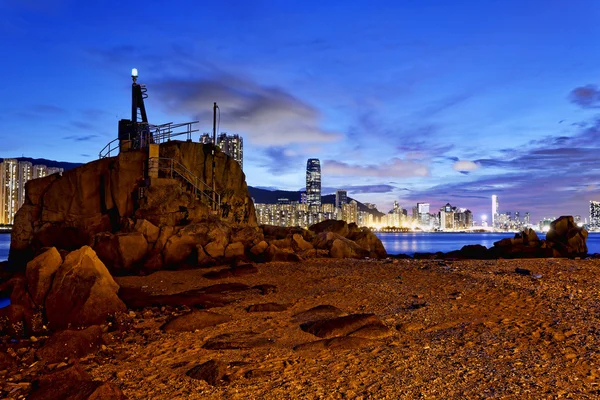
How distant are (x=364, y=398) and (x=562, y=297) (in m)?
8.25

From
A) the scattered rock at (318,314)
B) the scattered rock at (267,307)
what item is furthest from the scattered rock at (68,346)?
the scattered rock at (318,314)

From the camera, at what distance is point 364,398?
535cm

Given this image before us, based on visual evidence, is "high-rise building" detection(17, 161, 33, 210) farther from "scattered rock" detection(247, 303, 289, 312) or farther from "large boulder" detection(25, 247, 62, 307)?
"scattered rock" detection(247, 303, 289, 312)

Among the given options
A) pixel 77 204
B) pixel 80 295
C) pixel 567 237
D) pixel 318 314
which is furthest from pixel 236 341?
pixel 567 237

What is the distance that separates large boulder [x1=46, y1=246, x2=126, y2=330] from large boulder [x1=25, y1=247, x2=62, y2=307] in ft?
1.08

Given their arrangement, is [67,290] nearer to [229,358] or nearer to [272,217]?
[229,358]

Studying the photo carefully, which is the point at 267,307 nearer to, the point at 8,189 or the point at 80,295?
the point at 80,295

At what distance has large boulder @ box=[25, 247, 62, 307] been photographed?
1119 centimetres

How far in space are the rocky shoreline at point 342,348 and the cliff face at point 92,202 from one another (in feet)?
47.5

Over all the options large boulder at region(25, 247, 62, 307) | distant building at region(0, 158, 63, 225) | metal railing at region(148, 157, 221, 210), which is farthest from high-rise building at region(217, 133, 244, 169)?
distant building at region(0, 158, 63, 225)

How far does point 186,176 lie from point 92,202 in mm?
6276

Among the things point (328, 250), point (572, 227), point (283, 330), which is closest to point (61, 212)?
point (328, 250)

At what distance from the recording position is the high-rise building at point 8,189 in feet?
479

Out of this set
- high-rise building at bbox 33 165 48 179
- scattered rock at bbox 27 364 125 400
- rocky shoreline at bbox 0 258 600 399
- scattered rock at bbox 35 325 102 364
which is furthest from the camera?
high-rise building at bbox 33 165 48 179
